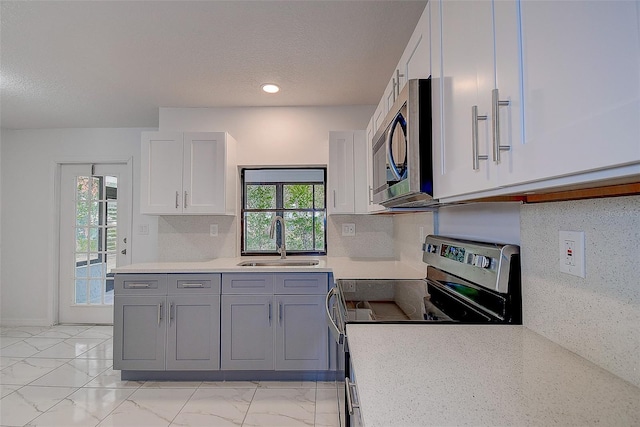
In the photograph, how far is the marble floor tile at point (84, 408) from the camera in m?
1.95

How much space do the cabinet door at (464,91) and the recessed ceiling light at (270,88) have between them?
A: 5.89ft

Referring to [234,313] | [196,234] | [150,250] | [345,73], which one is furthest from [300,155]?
[150,250]

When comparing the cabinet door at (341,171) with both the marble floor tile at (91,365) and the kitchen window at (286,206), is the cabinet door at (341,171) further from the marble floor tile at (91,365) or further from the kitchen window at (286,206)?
the marble floor tile at (91,365)

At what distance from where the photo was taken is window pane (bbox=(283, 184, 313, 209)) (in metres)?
3.20

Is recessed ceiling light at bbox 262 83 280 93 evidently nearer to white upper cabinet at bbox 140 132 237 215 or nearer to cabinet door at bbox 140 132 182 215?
white upper cabinet at bbox 140 132 237 215

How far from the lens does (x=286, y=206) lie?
3.21 metres

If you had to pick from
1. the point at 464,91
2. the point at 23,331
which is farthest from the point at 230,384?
the point at 23,331

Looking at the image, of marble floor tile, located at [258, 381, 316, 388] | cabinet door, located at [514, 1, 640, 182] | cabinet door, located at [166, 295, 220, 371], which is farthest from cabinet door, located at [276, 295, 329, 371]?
cabinet door, located at [514, 1, 640, 182]

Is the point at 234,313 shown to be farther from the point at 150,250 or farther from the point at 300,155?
the point at 150,250

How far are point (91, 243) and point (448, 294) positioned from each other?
13.1 ft

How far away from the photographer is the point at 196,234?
3.09 metres

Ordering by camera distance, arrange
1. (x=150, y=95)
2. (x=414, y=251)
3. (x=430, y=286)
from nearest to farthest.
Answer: (x=430, y=286), (x=414, y=251), (x=150, y=95)

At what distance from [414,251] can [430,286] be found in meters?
0.73

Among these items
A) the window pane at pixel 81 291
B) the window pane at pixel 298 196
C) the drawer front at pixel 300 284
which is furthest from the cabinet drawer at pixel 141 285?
the window pane at pixel 81 291
